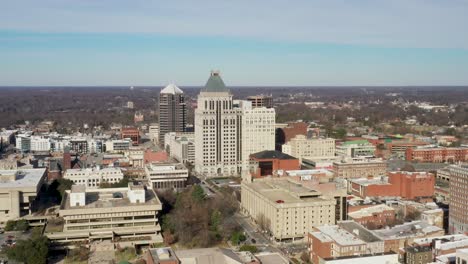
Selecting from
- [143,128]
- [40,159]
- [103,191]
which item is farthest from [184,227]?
[143,128]

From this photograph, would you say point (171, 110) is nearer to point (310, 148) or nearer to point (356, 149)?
point (310, 148)

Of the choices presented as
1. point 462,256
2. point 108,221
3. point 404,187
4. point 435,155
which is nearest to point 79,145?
point 108,221

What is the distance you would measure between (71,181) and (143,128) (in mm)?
66678

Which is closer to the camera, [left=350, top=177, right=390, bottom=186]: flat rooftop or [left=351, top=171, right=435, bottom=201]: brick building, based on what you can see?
[left=351, top=171, right=435, bottom=201]: brick building

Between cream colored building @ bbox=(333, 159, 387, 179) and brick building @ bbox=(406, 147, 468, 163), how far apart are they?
1468cm

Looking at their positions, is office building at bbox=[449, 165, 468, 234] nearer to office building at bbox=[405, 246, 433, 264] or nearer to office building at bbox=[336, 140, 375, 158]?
office building at bbox=[405, 246, 433, 264]

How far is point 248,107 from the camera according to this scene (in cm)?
7606

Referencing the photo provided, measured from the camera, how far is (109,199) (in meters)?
49.4

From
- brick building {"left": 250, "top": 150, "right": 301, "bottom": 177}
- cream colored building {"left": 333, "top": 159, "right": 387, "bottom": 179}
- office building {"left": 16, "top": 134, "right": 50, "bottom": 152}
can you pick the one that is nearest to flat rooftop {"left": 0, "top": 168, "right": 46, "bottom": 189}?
brick building {"left": 250, "top": 150, "right": 301, "bottom": 177}

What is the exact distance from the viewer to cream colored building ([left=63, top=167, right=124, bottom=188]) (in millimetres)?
65438

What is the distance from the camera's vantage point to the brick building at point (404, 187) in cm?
5744

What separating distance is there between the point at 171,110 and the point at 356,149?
32.1 m

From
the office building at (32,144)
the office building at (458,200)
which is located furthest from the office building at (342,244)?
the office building at (32,144)

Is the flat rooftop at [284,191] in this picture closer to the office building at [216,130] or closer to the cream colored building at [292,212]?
the cream colored building at [292,212]
